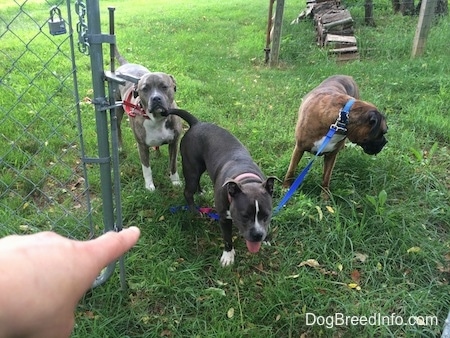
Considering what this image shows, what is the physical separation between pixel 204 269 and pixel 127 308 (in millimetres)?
642

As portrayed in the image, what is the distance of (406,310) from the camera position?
2.61 m

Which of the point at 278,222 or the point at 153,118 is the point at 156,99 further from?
the point at 278,222

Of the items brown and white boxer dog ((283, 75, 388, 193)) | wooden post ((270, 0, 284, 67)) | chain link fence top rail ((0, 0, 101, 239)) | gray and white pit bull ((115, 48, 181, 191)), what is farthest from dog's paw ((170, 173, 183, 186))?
wooden post ((270, 0, 284, 67))

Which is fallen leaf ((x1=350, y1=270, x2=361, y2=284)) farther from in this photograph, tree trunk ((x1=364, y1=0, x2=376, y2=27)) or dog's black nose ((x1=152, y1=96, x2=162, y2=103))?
tree trunk ((x1=364, y1=0, x2=376, y2=27))

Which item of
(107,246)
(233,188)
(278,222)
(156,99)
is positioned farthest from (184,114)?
(107,246)

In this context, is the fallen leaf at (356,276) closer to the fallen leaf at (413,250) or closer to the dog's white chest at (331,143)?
the fallen leaf at (413,250)

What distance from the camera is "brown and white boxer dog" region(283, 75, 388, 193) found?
3.49m

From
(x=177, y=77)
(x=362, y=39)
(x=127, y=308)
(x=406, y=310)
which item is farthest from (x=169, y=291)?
(x=362, y=39)

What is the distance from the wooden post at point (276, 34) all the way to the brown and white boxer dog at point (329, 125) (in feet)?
11.0

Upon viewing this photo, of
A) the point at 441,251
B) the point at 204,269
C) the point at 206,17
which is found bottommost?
the point at 204,269

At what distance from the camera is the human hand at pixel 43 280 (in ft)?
1.67

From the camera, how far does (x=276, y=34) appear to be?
695 cm

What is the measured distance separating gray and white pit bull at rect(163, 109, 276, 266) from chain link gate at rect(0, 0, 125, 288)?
735 millimetres

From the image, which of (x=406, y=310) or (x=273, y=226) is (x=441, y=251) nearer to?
(x=406, y=310)
